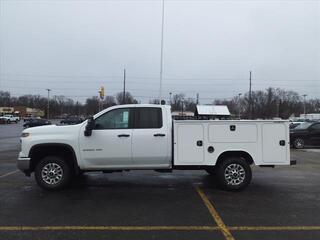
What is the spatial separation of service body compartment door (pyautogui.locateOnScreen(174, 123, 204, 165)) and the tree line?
58.5 meters

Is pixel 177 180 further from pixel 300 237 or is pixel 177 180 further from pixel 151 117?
pixel 300 237

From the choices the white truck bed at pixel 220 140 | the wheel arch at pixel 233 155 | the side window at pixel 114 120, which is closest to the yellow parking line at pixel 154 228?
the white truck bed at pixel 220 140

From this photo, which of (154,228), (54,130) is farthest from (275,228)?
(54,130)

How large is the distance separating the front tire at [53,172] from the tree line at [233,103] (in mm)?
58518

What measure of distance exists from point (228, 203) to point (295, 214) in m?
1.33

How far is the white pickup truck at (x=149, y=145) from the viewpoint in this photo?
8.70 m

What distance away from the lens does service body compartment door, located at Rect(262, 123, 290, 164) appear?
889cm

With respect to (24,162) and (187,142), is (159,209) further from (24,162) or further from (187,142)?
(24,162)

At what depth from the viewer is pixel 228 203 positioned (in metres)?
7.73

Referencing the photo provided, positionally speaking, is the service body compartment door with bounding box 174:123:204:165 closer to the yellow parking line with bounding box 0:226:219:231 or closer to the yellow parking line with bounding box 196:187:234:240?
the yellow parking line with bounding box 196:187:234:240

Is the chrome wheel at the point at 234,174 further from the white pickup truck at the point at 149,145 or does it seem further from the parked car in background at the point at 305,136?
the parked car in background at the point at 305,136

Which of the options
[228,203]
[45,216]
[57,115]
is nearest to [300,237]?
[228,203]

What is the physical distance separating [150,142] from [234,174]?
2.07m

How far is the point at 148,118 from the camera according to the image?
894 cm
